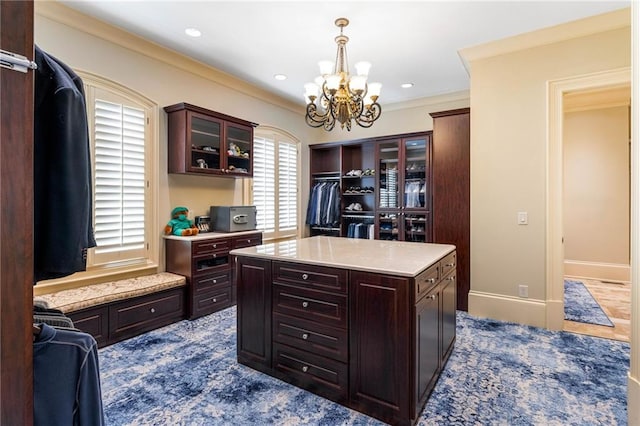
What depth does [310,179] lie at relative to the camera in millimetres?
6137

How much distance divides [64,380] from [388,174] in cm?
486

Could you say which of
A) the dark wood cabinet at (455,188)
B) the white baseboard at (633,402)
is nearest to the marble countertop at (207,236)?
the dark wood cabinet at (455,188)

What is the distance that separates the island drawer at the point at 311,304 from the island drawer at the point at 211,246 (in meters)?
1.65

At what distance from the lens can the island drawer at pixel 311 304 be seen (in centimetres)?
206

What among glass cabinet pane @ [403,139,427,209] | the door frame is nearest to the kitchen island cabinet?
the door frame

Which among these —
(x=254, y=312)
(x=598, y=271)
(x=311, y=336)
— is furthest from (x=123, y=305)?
(x=598, y=271)

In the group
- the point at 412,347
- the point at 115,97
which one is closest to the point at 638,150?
A: the point at 412,347

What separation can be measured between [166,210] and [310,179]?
2852mm

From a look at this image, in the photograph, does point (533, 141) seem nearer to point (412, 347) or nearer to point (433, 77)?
point (433, 77)

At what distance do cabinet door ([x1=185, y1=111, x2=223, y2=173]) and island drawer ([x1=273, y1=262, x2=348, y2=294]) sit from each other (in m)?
2.10

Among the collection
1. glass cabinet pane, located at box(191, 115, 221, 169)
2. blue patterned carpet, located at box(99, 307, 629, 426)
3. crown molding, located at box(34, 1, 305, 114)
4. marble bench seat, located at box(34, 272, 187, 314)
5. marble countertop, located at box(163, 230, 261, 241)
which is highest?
crown molding, located at box(34, 1, 305, 114)

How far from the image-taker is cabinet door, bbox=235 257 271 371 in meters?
2.39

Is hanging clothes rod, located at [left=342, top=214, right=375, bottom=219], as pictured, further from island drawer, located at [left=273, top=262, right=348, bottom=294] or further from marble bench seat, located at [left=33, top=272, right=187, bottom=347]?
island drawer, located at [left=273, top=262, right=348, bottom=294]

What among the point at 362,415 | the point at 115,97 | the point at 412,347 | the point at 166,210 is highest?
the point at 115,97
